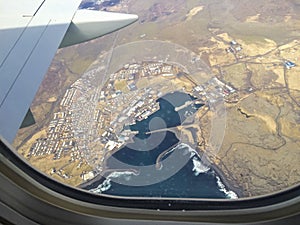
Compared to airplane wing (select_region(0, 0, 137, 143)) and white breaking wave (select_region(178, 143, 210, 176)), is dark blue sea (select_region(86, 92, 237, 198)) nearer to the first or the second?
white breaking wave (select_region(178, 143, 210, 176))

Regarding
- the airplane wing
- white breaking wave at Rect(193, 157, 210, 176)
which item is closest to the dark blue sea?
white breaking wave at Rect(193, 157, 210, 176)

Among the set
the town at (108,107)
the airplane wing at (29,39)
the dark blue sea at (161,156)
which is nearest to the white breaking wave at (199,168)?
the dark blue sea at (161,156)

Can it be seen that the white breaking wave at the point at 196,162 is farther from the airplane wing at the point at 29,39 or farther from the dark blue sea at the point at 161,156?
the airplane wing at the point at 29,39

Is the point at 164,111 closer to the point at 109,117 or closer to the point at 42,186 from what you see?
the point at 109,117

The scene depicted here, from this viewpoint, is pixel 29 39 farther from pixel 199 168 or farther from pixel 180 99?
pixel 180 99

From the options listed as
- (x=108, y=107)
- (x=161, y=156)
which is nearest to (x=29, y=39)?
(x=161, y=156)
